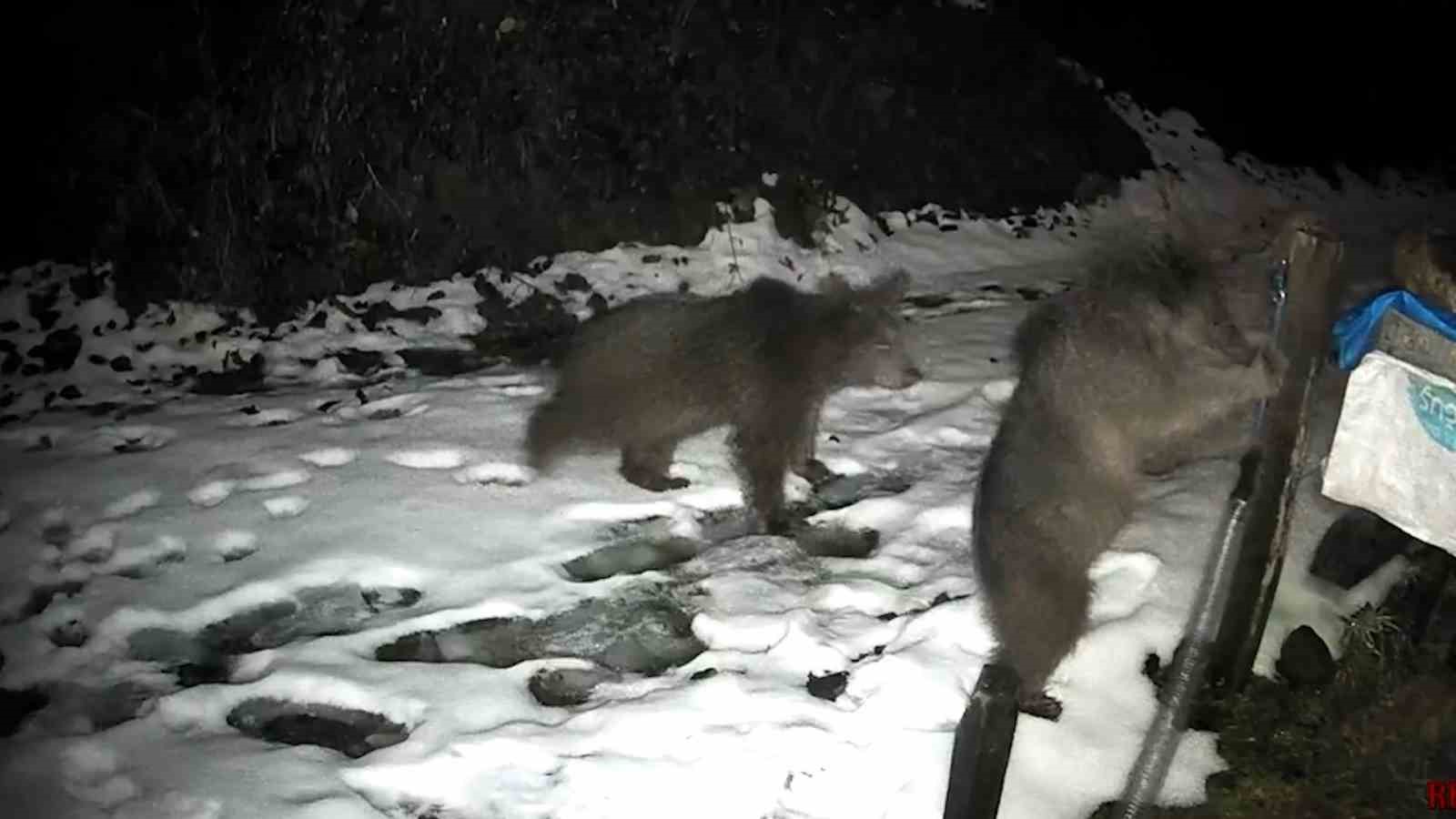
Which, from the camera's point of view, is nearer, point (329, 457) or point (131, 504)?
point (131, 504)

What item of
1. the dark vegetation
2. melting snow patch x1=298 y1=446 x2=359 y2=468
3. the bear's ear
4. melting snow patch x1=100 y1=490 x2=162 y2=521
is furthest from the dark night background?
the bear's ear

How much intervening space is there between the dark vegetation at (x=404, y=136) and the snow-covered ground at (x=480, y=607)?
0.92 m

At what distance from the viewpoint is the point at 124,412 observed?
6105 millimetres

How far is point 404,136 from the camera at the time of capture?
26.7ft

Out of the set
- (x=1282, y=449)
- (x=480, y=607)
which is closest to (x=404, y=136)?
(x=480, y=607)

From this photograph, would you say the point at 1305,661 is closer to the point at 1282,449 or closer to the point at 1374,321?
the point at 1282,449

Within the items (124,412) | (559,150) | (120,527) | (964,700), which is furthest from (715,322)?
(559,150)

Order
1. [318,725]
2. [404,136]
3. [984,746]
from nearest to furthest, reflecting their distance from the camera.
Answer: [984,746]
[318,725]
[404,136]

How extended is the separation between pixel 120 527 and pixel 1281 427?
4.79 metres

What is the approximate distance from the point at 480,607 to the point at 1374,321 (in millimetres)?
3387

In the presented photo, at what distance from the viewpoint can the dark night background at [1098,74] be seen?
7.48 meters

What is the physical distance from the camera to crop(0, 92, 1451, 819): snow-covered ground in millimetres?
3674

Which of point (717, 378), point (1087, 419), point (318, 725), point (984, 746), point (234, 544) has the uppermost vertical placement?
point (1087, 419)

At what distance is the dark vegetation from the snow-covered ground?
0.92 m
